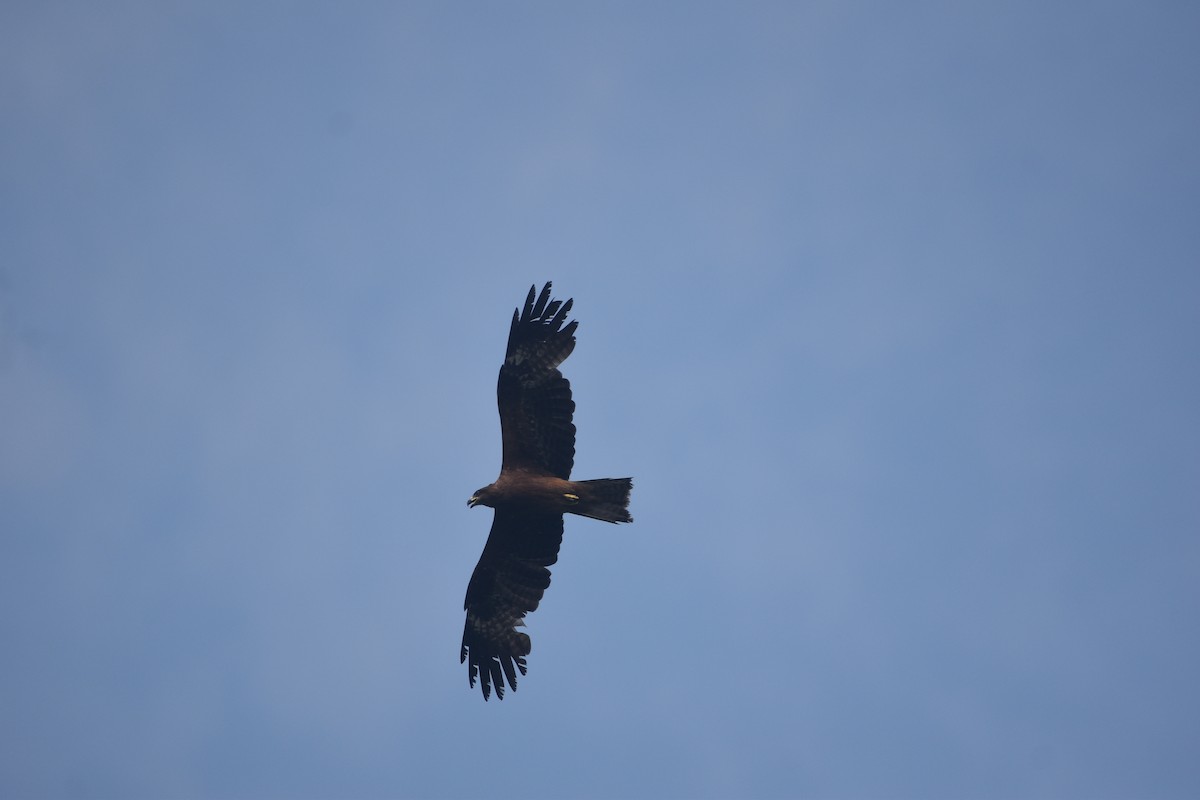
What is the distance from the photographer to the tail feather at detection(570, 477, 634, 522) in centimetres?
1410

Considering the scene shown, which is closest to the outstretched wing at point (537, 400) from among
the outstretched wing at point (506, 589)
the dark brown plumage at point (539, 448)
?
the dark brown plumage at point (539, 448)

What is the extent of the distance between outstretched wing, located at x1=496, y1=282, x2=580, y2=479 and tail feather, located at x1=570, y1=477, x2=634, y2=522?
1.41 feet

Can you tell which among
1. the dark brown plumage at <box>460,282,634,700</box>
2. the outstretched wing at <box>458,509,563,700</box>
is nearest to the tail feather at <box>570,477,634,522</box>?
the dark brown plumage at <box>460,282,634,700</box>

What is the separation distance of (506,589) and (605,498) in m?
2.32

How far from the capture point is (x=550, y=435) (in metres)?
14.3

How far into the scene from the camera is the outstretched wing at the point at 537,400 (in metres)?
14.2

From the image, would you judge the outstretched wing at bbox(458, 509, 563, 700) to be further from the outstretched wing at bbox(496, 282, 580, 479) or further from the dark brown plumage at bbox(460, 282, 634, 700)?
the outstretched wing at bbox(496, 282, 580, 479)

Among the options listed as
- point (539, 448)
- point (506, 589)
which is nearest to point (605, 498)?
point (539, 448)

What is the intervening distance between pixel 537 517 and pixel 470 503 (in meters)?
0.98

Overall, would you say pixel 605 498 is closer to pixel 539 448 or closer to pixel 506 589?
pixel 539 448

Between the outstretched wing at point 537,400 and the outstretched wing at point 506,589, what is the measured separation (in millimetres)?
833

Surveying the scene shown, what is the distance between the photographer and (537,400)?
14.2 meters

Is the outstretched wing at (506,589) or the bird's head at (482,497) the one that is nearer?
the bird's head at (482,497)

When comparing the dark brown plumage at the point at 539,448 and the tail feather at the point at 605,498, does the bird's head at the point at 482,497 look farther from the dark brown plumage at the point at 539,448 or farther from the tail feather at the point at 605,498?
the tail feather at the point at 605,498
